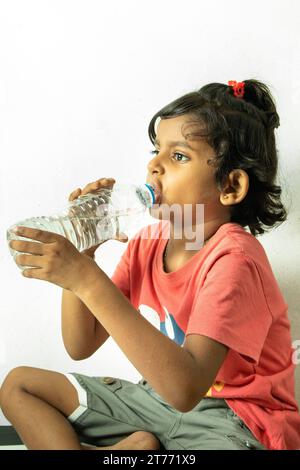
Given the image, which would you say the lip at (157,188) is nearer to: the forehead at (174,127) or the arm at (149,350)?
the forehead at (174,127)

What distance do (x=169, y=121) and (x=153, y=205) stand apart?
14cm

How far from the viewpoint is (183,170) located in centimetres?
103

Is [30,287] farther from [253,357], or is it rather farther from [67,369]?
[253,357]

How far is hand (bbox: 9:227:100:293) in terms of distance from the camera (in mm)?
833

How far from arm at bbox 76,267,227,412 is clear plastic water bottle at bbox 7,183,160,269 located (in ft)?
0.69

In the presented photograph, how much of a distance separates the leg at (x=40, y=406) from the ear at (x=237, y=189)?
400mm

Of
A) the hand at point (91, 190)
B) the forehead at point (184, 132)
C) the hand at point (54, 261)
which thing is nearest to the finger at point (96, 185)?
the hand at point (91, 190)

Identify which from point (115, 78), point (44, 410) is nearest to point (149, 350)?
point (44, 410)

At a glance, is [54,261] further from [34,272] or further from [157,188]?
[157,188]

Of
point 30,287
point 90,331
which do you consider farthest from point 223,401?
point 30,287

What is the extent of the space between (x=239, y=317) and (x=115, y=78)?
568 mm

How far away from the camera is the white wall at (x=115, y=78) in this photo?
123cm

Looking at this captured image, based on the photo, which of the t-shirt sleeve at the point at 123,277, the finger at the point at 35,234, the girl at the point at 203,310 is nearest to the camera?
the finger at the point at 35,234

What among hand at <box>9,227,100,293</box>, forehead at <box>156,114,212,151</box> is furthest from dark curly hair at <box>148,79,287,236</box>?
hand at <box>9,227,100,293</box>
